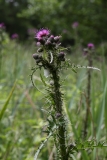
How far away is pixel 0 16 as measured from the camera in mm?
28797

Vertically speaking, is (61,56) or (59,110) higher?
(61,56)

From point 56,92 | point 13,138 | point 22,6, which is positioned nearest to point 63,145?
point 56,92

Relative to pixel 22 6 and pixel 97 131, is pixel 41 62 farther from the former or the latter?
pixel 22 6

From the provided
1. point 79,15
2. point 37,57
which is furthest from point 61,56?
point 79,15

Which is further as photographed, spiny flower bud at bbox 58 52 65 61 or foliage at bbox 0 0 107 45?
foliage at bbox 0 0 107 45

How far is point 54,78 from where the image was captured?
947 millimetres

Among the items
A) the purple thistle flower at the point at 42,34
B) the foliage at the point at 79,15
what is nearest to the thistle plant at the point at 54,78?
the purple thistle flower at the point at 42,34

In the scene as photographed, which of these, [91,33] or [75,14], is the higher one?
[75,14]

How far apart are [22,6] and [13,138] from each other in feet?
99.3

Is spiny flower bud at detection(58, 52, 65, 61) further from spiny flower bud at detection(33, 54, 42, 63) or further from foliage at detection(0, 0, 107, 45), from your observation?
foliage at detection(0, 0, 107, 45)

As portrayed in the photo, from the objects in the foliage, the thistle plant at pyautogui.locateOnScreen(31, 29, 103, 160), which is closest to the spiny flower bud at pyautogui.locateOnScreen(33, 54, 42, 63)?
the thistle plant at pyautogui.locateOnScreen(31, 29, 103, 160)

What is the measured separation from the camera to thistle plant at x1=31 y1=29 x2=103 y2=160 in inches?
35.8

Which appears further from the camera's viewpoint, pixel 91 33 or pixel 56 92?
pixel 91 33

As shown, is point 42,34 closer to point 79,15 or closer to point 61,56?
point 61,56
